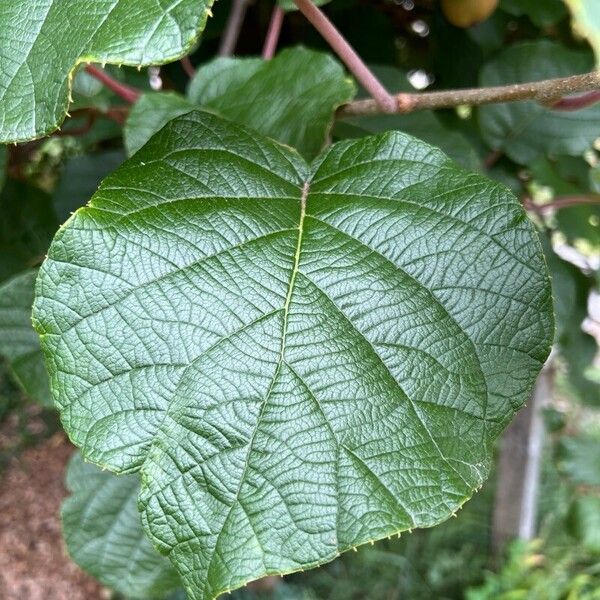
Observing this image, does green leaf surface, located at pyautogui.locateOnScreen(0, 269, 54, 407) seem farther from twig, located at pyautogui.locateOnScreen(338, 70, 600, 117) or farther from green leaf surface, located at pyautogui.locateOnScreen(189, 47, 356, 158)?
twig, located at pyautogui.locateOnScreen(338, 70, 600, 117)

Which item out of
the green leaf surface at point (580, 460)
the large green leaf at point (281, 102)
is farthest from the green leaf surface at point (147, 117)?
the green leaf surface at point (580, 460)

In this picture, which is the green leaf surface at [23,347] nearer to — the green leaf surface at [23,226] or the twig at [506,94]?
the green leaf surface at [23,226]

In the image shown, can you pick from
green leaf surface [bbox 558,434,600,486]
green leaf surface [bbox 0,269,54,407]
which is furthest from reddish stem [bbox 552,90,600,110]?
green leaf surface [bbox 558,434,600,486]

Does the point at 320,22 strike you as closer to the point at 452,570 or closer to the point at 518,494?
the point at 518,494

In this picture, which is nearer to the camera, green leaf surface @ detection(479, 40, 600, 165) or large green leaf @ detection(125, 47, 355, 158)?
large green leaf @ detection(125, 47, 355, 158)

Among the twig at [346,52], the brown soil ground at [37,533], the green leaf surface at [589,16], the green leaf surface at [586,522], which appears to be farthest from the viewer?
the brown soil ground at [37,533]
